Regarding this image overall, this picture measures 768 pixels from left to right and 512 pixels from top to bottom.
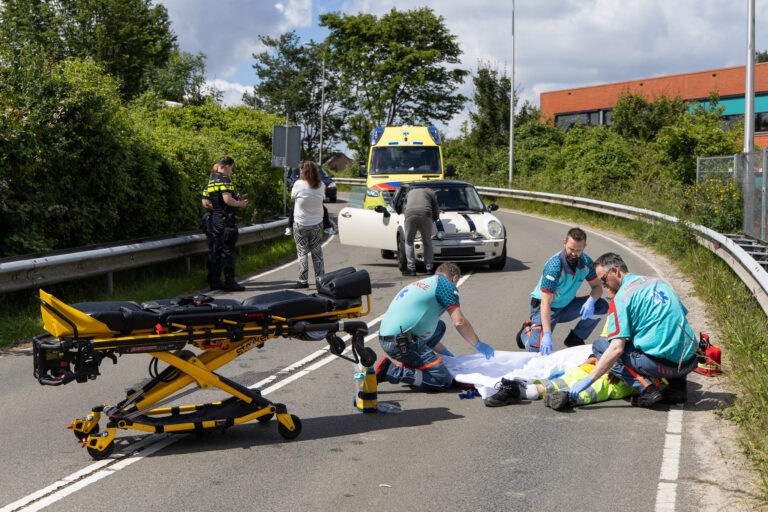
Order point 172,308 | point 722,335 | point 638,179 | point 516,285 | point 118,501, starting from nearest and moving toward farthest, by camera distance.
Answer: point 118,501
point 172,308
point 722,335
point 516,285
point 638,179

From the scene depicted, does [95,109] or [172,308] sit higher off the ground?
[95,109]

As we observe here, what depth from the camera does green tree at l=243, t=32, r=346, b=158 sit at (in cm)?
8019

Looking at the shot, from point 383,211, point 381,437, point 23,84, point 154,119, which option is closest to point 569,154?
point 154,119

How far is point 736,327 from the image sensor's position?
871 centimetres

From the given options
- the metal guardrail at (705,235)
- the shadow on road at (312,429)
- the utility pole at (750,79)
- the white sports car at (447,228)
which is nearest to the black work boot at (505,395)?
the shadow on road at (312,429)

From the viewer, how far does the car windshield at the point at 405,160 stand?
21.2m

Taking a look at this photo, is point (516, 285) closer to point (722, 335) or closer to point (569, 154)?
point (722, 335)

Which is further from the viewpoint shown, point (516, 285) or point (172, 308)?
point (516, 285)

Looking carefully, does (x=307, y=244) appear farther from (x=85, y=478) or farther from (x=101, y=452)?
(x=85, y=478)

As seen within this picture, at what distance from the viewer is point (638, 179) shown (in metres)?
29.2

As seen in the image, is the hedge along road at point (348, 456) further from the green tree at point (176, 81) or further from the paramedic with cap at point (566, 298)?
the green tree at point (176, 81)

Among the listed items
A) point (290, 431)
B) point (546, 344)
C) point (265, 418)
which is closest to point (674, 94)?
point (546, 344)

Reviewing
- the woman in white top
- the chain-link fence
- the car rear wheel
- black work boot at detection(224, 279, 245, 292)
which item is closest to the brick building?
the chain-link fence

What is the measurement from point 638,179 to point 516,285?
17.4m
